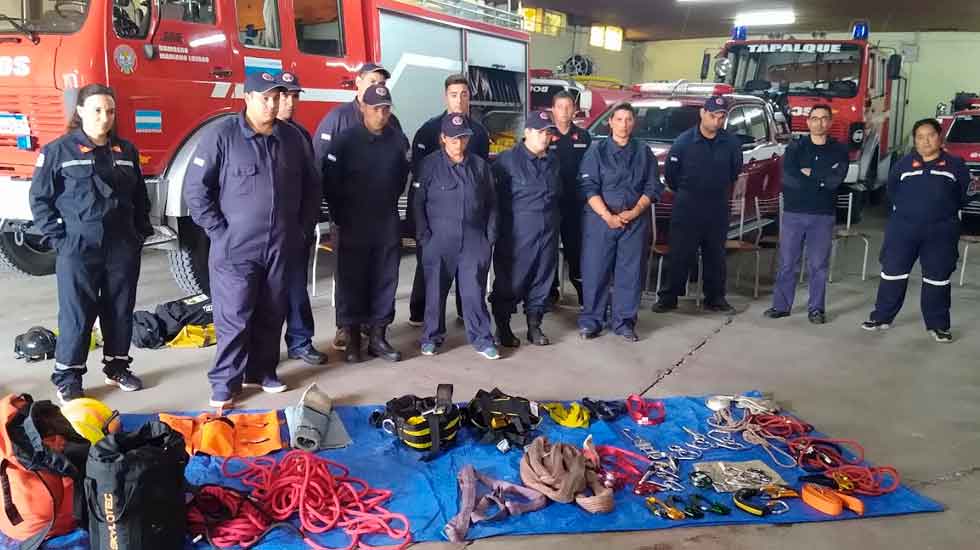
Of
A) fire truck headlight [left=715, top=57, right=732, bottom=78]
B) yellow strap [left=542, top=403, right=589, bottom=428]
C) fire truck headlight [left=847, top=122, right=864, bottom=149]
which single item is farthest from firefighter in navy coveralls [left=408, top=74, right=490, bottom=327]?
A: fire truck headlight [left=847, top=122, right=864, bottom=149]

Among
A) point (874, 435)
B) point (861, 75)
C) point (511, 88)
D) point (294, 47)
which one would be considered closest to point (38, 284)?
point (294, 47)

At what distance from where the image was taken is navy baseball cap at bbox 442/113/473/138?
4.84 meters

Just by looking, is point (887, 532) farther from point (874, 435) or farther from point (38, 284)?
point (38, 284)

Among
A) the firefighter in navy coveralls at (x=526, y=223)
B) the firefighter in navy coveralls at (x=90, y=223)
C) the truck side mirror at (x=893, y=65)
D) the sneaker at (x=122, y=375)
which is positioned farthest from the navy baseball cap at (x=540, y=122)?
the truck side mirror at (x=893, y=65)

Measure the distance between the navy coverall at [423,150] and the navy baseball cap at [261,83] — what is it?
4.09 ft

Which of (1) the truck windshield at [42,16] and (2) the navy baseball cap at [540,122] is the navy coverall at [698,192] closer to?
(2) the navy baseball cap at [540,122]

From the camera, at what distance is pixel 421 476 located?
11.7 ft

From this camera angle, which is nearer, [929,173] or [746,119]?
[929,173]

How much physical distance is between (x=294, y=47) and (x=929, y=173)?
4.85m

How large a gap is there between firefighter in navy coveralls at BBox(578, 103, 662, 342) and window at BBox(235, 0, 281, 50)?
2631mm

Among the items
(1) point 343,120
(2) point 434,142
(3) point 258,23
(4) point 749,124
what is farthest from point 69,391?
(4) point 749,124

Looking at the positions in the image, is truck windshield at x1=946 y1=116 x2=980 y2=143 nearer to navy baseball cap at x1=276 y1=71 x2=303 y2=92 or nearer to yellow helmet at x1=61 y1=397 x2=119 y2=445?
navy baseball cap at x1=276 y1=71 x2=303 y2=92

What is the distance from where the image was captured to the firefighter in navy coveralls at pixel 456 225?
4941 millimetres

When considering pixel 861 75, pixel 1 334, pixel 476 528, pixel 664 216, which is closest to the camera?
pixel 476 528
